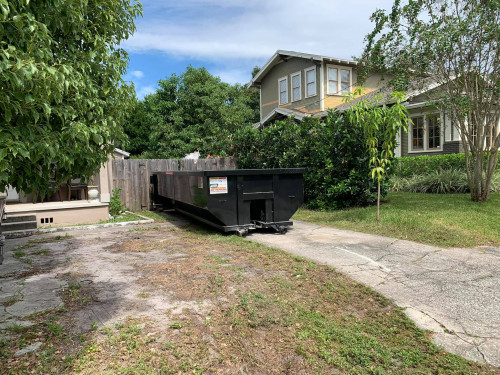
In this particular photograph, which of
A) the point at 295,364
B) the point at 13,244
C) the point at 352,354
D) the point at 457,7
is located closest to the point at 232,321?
the point at 295,364

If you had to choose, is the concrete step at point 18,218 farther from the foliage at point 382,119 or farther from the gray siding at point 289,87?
the gray siding at point 289,87

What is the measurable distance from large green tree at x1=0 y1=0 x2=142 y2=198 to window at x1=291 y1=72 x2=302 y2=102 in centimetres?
1831

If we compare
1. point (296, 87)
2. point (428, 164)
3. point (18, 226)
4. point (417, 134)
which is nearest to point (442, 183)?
point (428, 164)

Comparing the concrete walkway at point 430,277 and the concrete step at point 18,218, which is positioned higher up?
the concrete step at point 18,218

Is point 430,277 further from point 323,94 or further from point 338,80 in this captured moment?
point 338,80

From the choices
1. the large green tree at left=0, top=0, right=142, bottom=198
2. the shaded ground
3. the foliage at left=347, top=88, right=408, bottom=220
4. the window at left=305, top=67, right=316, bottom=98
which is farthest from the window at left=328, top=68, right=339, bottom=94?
the large green tree at left=0, top=0, right=142, bottom=198

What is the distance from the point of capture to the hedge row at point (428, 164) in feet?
45.8

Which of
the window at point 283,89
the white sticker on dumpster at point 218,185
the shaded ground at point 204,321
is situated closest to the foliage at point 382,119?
the white sticker on dumpster at point 218,185

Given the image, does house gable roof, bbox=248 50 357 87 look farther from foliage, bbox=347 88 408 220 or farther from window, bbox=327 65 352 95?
foliage, bbox=347 88 408 220

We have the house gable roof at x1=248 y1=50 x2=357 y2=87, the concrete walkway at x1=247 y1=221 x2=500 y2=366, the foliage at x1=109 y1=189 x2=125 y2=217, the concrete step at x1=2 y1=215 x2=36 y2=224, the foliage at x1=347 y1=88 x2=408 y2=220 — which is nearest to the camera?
the concrete walkway at x1=247 y1=221 x2=500 y2=366

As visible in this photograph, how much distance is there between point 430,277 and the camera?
4883 mm

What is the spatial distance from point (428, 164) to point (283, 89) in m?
10.6

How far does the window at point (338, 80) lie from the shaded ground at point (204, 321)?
52.6 ft

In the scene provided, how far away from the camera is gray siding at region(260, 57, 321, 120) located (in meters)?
20.1
